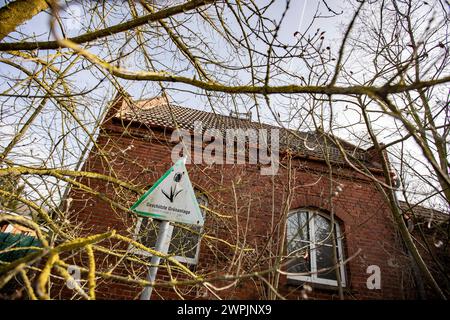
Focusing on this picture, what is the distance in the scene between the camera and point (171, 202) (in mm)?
1713

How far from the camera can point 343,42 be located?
48.4 inches

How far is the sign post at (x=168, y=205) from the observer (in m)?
1.64

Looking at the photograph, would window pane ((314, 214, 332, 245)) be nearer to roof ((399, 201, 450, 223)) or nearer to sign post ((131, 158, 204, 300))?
roof ((399, 201, 450, 223))

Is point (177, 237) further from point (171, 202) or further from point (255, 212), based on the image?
point (171, 202)

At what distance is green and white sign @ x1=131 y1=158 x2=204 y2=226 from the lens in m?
1.66

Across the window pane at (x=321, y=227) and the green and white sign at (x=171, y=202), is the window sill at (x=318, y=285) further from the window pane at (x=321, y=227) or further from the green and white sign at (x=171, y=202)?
the green and white sign at (x=171, y=202)
